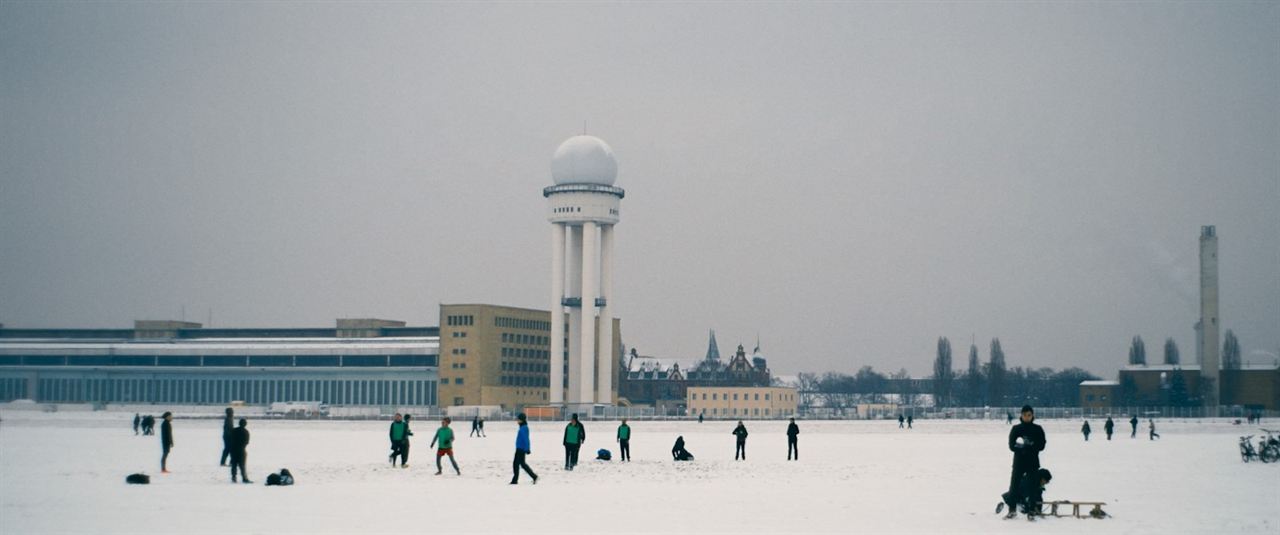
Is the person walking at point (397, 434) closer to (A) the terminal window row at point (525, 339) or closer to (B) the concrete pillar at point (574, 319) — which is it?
(B) the concrete pillar at point (574, 319)

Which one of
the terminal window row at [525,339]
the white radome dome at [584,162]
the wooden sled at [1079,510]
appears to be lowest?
the wooden sled at [1079,510]

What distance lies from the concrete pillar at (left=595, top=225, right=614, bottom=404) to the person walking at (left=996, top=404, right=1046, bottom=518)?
113759 millimetres

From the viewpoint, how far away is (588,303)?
13450cm

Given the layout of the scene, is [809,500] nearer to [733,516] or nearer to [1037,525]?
[733,516]

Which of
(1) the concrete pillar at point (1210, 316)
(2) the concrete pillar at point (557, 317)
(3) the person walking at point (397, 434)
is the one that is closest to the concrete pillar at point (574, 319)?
(2) the concrete pillar at point (557, 317)

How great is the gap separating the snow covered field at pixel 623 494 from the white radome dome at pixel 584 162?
89.8m

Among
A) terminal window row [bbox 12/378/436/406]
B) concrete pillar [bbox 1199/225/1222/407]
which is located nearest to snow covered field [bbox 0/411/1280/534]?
concrete pillar [bbox 1199/225/1222/407]

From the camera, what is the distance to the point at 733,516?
22.6 metres

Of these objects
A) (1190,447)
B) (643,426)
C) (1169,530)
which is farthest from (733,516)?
(643,426)

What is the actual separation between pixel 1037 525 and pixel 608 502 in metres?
7.99

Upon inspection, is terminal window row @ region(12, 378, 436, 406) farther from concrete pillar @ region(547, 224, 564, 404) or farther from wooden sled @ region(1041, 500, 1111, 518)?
wooden sled @ region(1041, 500, 1111, 518)

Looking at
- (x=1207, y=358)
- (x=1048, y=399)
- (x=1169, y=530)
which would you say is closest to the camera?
(x=1169, y=530)

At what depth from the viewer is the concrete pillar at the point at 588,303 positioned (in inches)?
5261

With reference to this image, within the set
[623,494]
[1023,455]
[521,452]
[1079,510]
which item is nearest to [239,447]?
[521,452]
